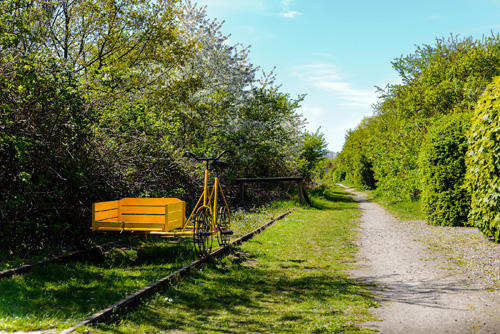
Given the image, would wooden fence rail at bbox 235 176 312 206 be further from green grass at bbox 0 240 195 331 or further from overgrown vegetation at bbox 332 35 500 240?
green grass at bbox 0 240 195 331

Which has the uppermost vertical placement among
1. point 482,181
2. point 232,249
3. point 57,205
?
point 482,181

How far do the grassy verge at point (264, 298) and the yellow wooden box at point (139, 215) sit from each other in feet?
3.41

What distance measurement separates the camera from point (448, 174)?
1240 centimetres

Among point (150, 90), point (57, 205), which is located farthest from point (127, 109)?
point (150, 90)

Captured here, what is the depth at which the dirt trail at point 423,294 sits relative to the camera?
180 inches

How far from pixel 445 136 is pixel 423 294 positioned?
811 centimetres

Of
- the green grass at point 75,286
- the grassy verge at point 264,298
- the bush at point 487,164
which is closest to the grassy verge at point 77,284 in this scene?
the green grass at point 75,286

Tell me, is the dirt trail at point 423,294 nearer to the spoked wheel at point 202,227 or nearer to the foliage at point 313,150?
the spoked wheel at point 202,227

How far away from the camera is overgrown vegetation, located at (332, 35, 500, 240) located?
9281 millimetres

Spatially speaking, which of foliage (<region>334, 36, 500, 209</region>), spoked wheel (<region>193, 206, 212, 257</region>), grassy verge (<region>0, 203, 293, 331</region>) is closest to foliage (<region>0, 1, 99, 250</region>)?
grassy verge (<region>0, 203, 293, 331</region>)

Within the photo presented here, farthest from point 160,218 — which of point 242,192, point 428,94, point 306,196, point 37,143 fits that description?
point 428,94

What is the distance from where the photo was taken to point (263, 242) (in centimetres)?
988

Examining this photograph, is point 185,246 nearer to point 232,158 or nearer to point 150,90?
point 232,158

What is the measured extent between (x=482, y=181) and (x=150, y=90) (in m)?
14.6
